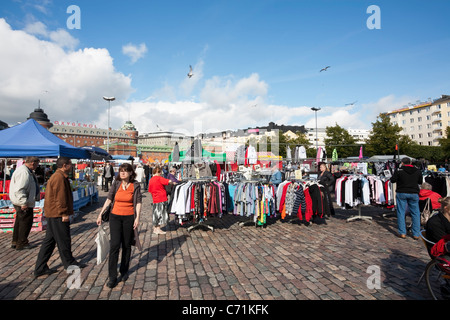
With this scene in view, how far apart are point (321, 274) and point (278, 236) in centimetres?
238

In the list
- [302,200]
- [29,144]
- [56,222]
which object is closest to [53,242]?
[56,222]

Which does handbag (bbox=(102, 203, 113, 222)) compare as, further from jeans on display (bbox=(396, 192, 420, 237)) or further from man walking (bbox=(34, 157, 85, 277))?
jeans on display (bbox=(396, 192, 420, 237))

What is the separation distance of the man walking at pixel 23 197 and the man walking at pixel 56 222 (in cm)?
169

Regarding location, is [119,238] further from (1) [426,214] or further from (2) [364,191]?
(2) [364,191]

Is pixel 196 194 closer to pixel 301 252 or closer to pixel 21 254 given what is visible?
pixel 301 252

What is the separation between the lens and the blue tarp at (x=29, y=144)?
7.72 meters

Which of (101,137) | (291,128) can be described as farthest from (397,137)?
(101,137)

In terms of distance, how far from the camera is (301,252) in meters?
5.29

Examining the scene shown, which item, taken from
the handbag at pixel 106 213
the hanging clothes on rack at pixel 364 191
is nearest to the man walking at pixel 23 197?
the handbag at pixel 106 213

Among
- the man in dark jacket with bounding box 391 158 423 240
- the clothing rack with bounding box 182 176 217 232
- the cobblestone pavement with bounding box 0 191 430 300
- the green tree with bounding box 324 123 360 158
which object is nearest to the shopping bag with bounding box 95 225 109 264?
the cobblestone pavement with bounding box 0 191 430 300

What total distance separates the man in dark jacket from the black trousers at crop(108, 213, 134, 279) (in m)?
6.54

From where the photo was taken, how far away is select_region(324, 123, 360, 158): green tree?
40.8 metres

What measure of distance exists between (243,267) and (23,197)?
490 centimetres

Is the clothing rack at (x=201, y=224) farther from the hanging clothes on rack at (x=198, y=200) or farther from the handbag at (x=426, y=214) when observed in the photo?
the handbag at (x=426, y=214)
